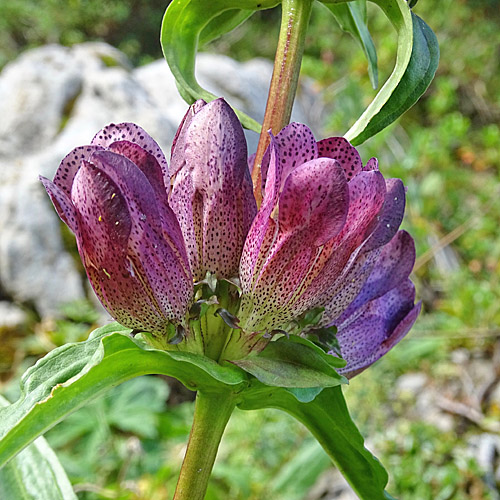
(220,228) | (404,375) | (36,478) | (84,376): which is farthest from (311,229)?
(404,375)

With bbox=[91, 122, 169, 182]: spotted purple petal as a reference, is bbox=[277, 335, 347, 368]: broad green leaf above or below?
below

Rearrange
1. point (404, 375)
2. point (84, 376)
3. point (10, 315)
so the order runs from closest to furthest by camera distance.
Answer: point (84, 376) → point (404, 375) → point (10, 315)

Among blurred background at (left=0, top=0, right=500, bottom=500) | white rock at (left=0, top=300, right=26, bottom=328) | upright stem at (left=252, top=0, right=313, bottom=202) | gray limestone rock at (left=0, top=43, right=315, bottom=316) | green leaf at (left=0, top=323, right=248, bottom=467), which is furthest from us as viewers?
gray limestone rock at (left=0, top=43, right=315, bottom=316)

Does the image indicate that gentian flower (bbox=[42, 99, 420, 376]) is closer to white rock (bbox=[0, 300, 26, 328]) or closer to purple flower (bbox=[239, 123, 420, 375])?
purple flower (bbox=[239, 123, 420, 375])

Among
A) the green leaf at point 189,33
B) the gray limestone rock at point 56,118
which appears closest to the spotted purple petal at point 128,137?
the green leaf at point 189,33

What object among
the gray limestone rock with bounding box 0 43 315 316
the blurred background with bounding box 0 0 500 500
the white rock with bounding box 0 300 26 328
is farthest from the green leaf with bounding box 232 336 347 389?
the white rock with bounding box 0 300 26 328

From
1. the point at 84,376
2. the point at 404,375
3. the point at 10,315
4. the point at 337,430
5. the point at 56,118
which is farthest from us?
the point at 56,118

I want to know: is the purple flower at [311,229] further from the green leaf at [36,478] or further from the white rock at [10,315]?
the white rock at [10,315]

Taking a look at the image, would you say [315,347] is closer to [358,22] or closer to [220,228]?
Answer: [220,228]
